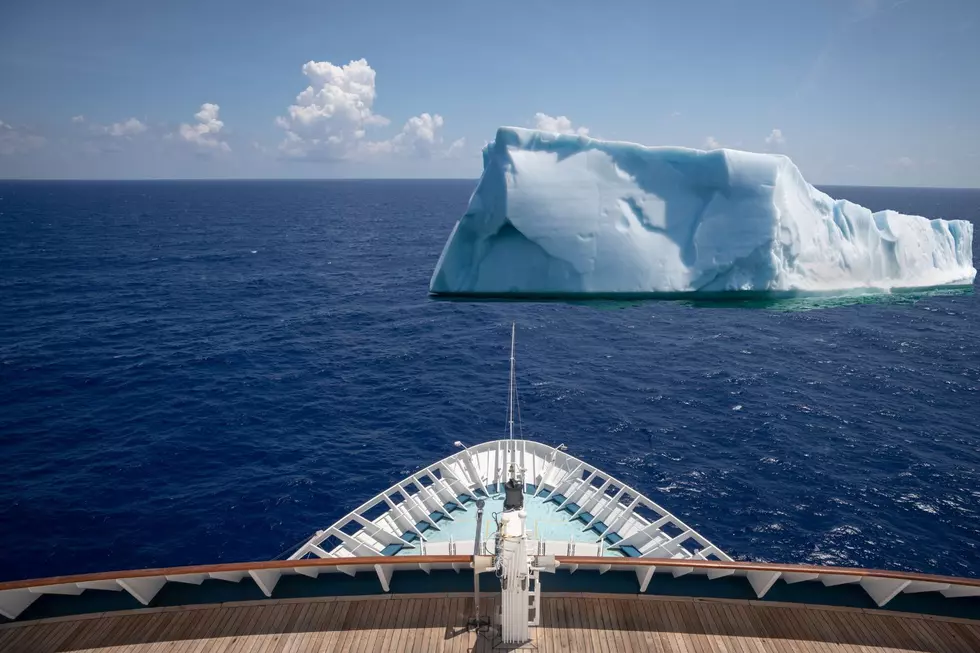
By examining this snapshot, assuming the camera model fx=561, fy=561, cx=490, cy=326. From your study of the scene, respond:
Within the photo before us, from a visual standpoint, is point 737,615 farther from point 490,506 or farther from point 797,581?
point 490,506

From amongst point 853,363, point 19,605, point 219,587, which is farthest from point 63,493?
point 853,363

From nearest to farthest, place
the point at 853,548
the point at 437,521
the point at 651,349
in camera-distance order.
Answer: the point at 437,521, the point at 853,548, the point at 651,349

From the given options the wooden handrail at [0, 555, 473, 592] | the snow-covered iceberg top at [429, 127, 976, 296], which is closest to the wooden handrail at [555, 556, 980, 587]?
the wooden handrail at [0, 555, 473, 592]

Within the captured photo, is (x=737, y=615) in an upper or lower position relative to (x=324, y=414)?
upper

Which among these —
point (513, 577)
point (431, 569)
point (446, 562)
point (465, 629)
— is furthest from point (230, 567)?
point (513, 577)

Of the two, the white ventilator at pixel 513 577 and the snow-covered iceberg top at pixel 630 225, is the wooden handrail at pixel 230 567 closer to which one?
the white ventilator at pixel 513 577

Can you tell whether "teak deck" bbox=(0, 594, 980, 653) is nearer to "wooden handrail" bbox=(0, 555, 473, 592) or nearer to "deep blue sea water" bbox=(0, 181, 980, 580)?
"wooden handrail" bbox=(0, 555, 473, 592)

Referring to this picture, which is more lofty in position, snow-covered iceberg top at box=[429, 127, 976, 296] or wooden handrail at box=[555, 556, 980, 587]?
snow-covered iceberg top at box=[429, 127, 976, 296]
